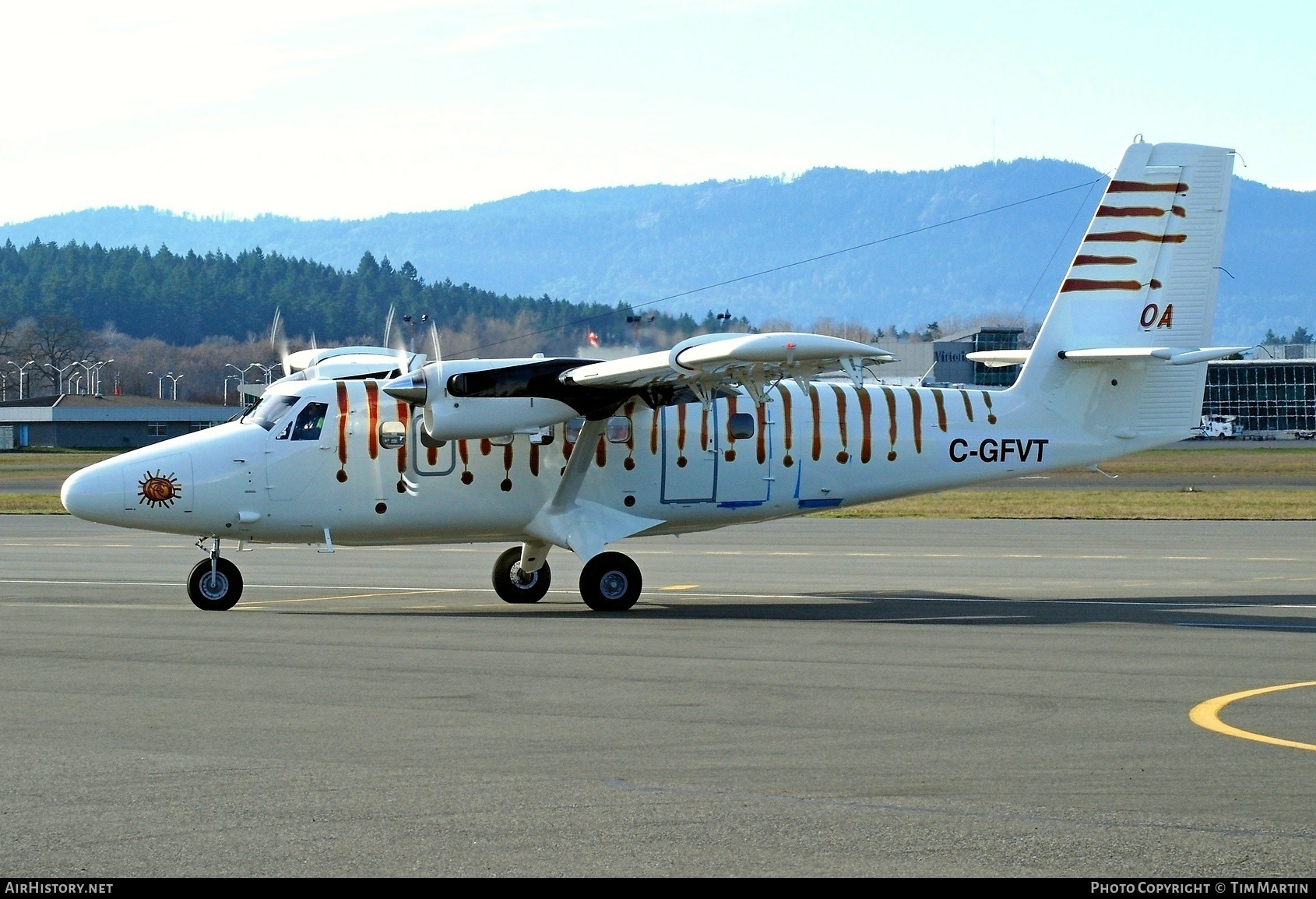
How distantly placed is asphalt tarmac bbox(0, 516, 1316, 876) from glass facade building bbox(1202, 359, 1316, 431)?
146359 mm

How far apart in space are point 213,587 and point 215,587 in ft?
0.08

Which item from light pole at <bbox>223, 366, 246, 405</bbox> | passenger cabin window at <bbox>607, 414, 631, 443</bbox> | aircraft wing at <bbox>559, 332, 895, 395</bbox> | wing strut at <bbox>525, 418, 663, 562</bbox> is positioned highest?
light pole at <bbox>223, 366, 246, 405</bbox>

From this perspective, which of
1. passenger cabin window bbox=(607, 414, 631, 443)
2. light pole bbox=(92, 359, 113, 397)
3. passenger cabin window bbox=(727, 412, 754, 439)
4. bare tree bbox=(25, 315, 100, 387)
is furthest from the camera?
bare tree bbox=(25, 315, 100, 387)

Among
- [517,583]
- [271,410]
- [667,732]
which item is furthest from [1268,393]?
[667,732]

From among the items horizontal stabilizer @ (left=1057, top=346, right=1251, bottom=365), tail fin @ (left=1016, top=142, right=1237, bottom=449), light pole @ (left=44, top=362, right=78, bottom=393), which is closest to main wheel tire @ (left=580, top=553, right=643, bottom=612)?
tail fin @ (left=1016, top=142, right=1237, bottom=449)

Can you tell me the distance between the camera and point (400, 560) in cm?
2812

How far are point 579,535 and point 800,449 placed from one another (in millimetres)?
3380

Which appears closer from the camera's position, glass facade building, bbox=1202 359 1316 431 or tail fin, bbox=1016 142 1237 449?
tail fin, bbox=1016 142 1237 449

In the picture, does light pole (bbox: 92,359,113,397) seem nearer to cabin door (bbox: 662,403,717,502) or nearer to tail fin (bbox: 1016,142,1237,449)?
cabin door (bbox: 662,403,717,502)

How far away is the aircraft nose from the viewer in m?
19.3

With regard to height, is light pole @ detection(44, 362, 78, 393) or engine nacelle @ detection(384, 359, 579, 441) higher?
light pole @ detection(44, 362, 78, 393)

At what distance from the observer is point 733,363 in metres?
17.3
